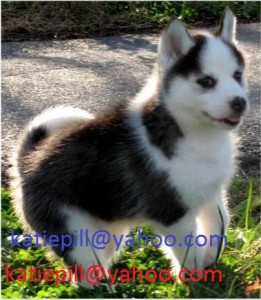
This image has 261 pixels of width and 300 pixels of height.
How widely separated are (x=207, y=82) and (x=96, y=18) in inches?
132

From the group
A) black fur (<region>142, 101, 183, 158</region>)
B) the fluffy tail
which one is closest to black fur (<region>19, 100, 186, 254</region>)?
black fur (<region>142, 101, 183, 158</region>)

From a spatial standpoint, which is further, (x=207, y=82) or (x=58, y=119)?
(x=58, y=119)

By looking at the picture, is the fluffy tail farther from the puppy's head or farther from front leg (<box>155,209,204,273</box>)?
front leg (<box>155,209,204,273</box>)

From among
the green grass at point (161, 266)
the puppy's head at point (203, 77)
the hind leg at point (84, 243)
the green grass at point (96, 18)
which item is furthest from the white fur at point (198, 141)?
the green grass at point (96, 18)

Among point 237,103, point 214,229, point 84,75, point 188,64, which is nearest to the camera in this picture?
point 237,103

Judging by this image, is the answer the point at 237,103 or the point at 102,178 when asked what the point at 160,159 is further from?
Answer: the point at 237,103

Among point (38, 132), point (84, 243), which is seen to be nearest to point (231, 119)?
point (84, 243)

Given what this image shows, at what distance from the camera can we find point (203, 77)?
2.62m

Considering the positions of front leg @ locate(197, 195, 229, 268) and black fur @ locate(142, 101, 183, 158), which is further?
front leg @ locate(197, 195, 229, 268)

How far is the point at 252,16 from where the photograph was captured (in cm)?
629

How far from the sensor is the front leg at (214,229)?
9.70 ft

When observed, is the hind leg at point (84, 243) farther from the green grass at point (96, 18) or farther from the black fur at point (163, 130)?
the green grass at point (96, 18)

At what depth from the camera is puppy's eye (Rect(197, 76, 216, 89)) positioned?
2613 millimetres

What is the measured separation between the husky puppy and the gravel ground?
46.0 inches
